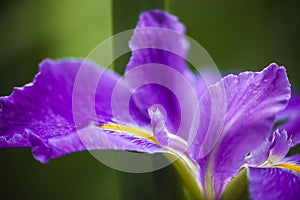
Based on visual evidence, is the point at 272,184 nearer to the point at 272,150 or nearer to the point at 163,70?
the point at 272,150

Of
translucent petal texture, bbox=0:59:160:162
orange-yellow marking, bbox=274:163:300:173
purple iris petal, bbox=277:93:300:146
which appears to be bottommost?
orange-yellow marking, bbox=274:163:300:173

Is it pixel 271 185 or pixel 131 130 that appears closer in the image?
pixel 271 185

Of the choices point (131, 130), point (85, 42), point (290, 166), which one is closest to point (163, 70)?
point (131, 130)

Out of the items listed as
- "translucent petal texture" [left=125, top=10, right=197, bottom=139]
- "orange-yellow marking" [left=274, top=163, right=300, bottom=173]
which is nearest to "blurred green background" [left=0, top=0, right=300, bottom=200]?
"translucent petal texture" [left=125, top=10, right=197, bottom=139]

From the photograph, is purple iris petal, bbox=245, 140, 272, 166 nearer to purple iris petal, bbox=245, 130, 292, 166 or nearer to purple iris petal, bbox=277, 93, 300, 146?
purple iris petal, bbox=245, 130, 292, 166

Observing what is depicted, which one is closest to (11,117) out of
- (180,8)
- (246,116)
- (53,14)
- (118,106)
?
(118,106)

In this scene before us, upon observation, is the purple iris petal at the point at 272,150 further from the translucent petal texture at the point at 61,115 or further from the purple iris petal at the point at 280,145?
the translucent petal texture at the point at 61,115

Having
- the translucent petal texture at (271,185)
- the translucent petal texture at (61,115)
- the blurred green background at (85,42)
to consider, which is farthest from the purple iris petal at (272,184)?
the blurred green background at (85,42)
